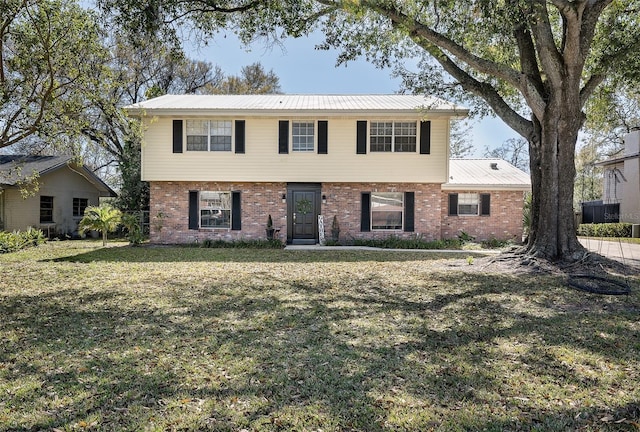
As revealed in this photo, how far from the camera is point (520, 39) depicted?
9.59 m

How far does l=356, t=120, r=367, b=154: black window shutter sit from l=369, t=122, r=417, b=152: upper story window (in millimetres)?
244

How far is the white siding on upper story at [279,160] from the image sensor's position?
46.9 ft

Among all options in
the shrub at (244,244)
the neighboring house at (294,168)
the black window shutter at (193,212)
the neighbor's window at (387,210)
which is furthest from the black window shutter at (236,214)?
the neighbor's window at (387,210)

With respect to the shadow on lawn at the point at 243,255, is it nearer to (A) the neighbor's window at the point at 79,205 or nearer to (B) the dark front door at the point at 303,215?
(B) the dark front door at the point at 303,215

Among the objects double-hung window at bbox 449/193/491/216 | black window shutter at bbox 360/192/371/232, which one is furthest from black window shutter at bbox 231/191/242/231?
double-hung window at bbox 449/193/491/216

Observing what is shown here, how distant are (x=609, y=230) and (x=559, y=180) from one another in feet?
47.2

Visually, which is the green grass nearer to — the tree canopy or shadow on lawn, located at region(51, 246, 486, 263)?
shadow on lawn, located at region(51, 246, 486, 263)

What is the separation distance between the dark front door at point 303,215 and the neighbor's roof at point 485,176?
17.7 feet

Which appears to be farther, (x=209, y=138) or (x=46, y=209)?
(x=46, y=209)

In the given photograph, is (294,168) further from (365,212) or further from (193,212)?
(193,212)

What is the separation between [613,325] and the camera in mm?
4758

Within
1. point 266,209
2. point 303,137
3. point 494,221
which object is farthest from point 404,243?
point 303,137

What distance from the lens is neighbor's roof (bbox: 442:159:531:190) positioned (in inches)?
631

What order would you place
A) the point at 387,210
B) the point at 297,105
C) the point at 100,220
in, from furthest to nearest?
the point at 387,210, the point at 297,105, the point at 100,220
